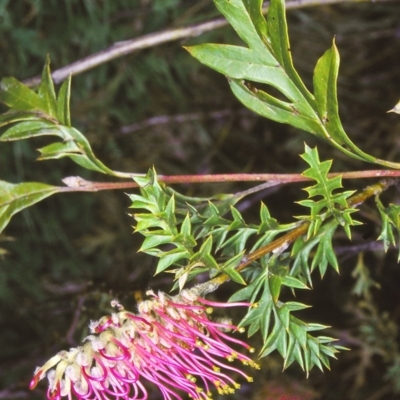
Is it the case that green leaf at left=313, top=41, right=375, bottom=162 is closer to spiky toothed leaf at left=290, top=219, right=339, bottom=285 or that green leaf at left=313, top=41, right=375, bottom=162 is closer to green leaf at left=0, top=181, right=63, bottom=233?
spiky toothed leaf at left=290, top=219, right=339, bottom=285

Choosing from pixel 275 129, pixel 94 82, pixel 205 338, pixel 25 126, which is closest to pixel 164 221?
pixel 205 338

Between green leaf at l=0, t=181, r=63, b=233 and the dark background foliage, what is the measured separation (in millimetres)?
697

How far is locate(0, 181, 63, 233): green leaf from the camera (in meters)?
0.94

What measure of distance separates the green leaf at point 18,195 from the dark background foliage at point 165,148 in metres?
0.70

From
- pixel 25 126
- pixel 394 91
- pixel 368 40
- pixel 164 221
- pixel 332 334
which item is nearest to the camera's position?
pixel 164 221

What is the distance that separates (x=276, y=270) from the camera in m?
0.81

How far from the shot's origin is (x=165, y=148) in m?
2.28

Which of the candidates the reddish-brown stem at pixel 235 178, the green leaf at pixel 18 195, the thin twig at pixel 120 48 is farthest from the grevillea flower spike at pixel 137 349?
the thin twig at pixel 120 48

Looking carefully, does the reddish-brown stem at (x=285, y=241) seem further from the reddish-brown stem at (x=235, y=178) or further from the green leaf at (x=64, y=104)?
the green leaf at (x=64, y=104)

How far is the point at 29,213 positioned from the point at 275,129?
946mm

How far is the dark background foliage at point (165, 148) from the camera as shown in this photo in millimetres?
1696

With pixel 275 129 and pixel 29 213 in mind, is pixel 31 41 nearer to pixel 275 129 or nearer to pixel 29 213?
pixel 29 213

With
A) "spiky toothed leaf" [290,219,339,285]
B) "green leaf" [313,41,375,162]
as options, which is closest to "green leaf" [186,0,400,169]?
"green leaf" [313,41,375,162]

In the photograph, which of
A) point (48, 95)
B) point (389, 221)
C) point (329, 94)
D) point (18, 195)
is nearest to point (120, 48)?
point (48, 95)
